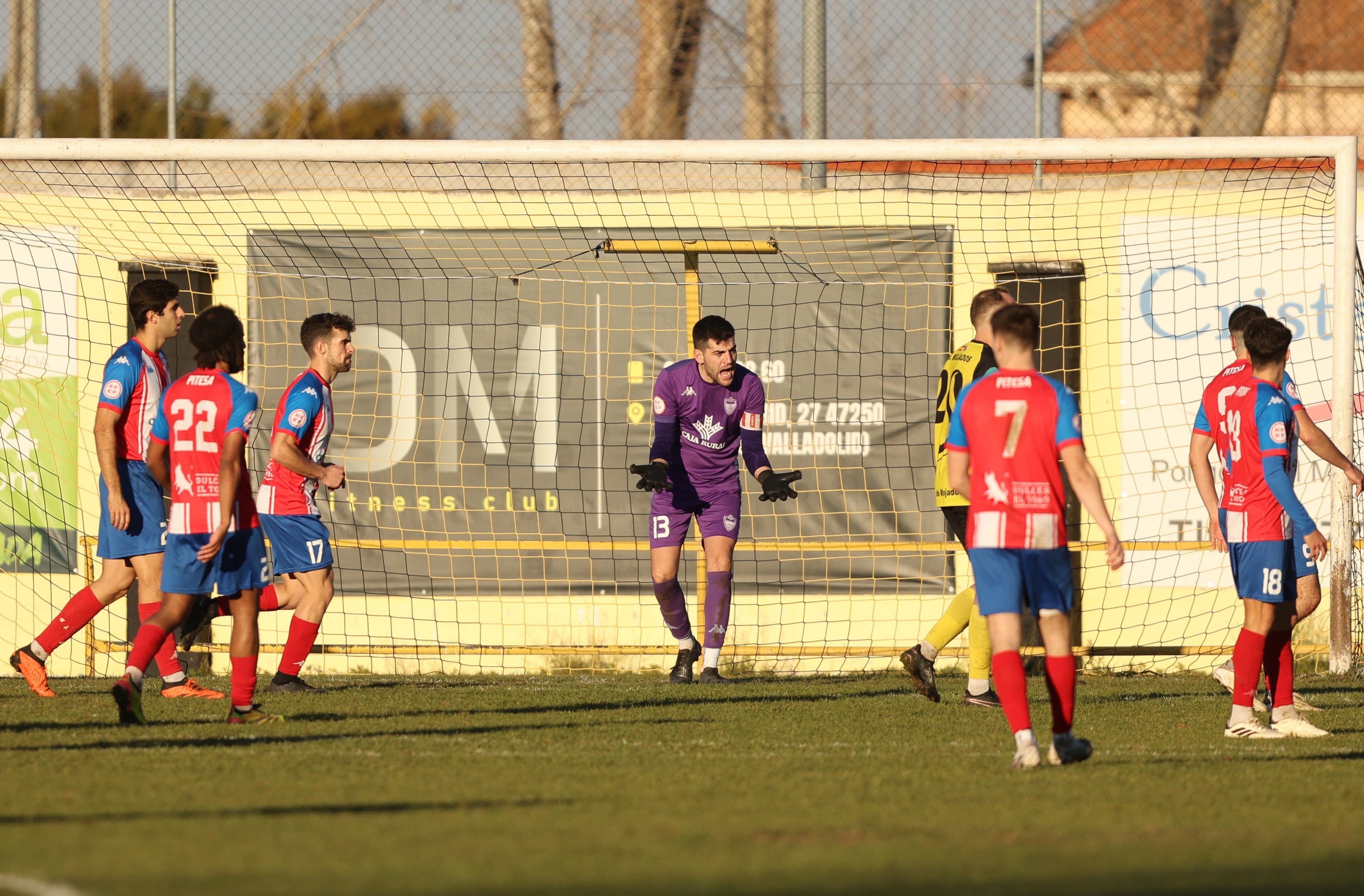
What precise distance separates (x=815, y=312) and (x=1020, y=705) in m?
5.53

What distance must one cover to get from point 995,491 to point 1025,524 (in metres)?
0.16

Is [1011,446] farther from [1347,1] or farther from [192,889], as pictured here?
[1347,1]

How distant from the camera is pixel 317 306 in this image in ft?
35.9

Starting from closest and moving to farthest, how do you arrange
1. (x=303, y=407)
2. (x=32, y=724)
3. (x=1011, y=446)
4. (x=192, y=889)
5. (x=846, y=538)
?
(x=192, y=889)
(x=1011, y=446)
(x=32, y=724)
(x=303, y=407)
(x=846, y=538)

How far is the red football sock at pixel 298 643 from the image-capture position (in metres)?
7.73

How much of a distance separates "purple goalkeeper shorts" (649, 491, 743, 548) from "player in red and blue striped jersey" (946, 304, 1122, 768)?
3.14 m

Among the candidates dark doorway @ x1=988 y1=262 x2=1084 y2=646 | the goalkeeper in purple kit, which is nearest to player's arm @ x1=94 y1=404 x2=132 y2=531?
the goalkeeper in purple kit

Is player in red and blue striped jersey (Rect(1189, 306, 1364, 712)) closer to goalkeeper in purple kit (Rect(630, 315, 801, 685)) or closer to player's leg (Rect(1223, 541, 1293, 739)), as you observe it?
player's leg (Rect(1223, 541, 1293, 739))

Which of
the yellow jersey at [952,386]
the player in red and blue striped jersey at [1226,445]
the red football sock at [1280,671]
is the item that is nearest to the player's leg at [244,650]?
the yellow jersey at [952,386]

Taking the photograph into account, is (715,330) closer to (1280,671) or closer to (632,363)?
(632,363)

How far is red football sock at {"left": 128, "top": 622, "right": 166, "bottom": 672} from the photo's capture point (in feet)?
21.5

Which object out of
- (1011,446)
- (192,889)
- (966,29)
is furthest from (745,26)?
(192,889)

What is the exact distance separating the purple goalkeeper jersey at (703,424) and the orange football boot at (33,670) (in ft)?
11.0

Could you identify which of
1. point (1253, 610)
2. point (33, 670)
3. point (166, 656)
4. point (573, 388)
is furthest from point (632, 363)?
point (1253, 610)
